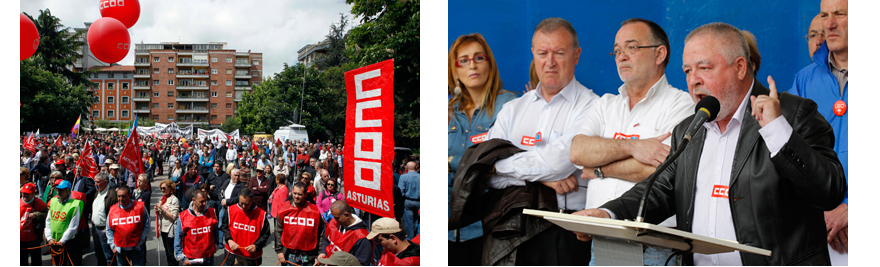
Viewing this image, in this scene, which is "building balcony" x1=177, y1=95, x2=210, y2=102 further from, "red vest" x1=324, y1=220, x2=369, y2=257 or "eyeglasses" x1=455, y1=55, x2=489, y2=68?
"eyeglasses" x1=455, y1=55, x2=489, y2=68

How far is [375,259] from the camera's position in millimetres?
5344

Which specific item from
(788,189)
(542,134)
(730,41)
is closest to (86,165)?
(542,134)

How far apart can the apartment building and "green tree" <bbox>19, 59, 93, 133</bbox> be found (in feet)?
12.9

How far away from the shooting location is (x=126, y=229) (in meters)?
5.66

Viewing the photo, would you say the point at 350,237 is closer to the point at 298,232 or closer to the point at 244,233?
the point at 298,232

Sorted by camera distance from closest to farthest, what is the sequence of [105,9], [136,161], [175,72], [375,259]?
1. [375,259]
2. [105,9]
3. [136,161]
4. [175,72]

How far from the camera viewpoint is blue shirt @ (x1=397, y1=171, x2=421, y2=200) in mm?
7453

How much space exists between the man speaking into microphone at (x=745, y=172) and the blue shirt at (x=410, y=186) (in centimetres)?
380

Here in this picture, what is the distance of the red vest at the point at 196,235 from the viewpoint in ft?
18.3

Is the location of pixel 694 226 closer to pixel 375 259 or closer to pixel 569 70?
pixel 569 70

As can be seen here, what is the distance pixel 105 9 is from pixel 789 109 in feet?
26.0

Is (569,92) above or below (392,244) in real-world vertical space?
above

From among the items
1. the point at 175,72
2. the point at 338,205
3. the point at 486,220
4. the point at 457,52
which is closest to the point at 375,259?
the point at 338,205

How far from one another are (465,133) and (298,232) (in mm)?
2266
